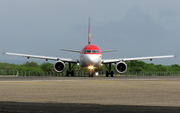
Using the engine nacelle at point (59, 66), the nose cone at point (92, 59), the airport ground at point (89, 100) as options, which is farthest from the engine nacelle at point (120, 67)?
the airport ground at point (89, 100)

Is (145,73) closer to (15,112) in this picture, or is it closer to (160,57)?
(160,57)

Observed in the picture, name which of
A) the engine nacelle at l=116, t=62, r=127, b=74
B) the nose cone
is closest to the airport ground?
the nose cone

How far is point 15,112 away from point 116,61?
3784cm

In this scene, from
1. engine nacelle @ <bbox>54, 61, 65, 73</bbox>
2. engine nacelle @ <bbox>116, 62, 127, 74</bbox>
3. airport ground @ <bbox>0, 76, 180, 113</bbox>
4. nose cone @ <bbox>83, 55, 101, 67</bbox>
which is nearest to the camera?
airport ground @ <bbox>0, 76, 180, 113</bbox>

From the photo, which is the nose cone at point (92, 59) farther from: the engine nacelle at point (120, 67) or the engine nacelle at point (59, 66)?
the engine nacelle at point (59, 66)

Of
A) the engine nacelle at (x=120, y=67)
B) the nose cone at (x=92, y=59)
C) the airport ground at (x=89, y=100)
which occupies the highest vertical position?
the nose cone at (x=92, y=59)

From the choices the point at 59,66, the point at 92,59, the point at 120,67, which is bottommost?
the point at 120,67

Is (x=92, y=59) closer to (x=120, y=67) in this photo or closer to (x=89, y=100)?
(x=120, y=67)

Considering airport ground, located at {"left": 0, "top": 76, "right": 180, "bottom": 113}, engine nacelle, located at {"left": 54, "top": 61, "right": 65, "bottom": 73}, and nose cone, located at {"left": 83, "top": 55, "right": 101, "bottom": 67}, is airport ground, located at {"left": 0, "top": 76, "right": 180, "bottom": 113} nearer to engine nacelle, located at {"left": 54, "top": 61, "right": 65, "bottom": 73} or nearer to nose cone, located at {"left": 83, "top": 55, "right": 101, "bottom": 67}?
nose cone, located at {"left": 83, "top": 55, "right": 101, "bottom": 67}

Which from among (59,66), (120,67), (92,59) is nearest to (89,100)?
(92,59)

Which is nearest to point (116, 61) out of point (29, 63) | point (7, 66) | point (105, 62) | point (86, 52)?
point (105, 62)

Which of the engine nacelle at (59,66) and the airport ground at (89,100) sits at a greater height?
the engine nacelle at (59,66)

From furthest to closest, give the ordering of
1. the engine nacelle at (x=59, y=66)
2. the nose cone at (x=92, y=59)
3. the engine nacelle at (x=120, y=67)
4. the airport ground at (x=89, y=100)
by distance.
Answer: the engine nacelle at (x=59, y=66), the engine nacelle at (x=120, y=67), the nose cone at (x=92, y=59), the airport ground at (x=89, y=100)

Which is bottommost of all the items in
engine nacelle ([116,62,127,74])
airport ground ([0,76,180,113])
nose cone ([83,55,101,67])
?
airport ground ([0,76,180,113])
